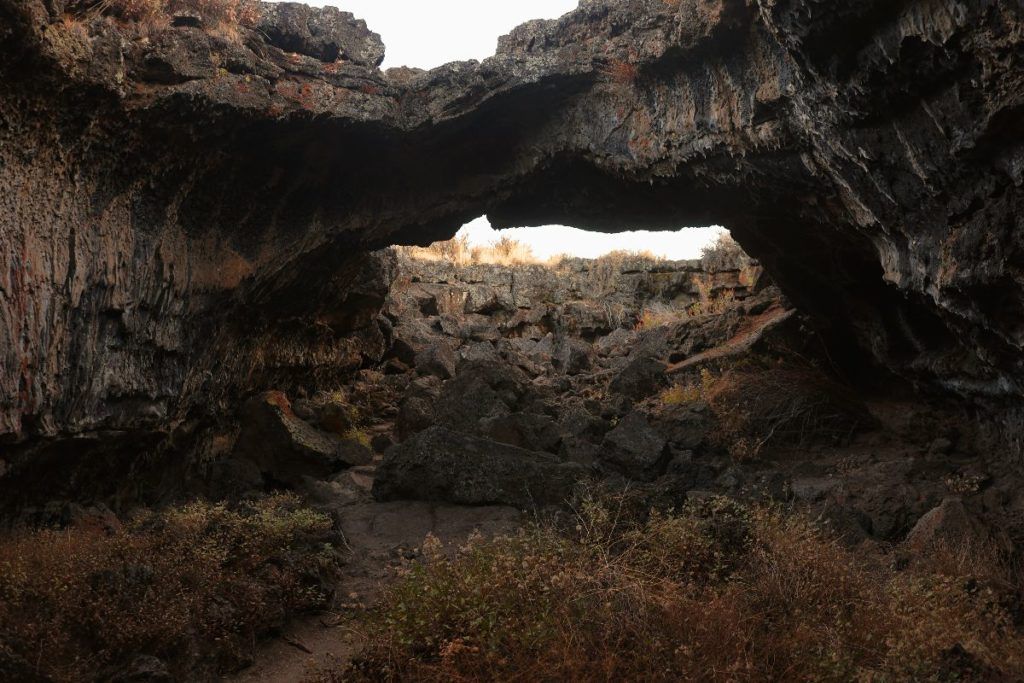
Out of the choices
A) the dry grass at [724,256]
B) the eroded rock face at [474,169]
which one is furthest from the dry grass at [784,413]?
the dry grass at [724,256]

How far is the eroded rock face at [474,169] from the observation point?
6.36m

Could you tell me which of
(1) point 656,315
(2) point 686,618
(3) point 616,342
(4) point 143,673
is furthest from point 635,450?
(1) point 656,315

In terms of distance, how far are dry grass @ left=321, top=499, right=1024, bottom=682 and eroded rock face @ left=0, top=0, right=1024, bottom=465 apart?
9.07 feet

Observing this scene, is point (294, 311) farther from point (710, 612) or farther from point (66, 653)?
point (710, 612)

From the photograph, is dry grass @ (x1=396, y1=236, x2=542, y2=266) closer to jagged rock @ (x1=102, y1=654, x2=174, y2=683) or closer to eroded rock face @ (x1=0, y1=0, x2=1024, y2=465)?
eroded rock face @ (x1=0, y1=0, x2=1024, y2=465)

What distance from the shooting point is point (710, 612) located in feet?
16.6

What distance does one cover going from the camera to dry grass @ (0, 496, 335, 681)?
5.28 meters

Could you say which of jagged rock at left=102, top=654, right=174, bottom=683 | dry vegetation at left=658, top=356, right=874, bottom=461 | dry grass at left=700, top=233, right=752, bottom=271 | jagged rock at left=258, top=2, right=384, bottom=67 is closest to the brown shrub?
jagged rock at left=258, top=2, right=384, bottom=67

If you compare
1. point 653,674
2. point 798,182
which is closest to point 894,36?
point 798,182

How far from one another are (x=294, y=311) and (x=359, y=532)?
4.50 meters

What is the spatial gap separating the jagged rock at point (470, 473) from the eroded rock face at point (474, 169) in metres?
2.84

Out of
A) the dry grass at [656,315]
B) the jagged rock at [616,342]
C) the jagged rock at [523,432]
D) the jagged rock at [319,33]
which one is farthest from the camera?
the dry grass at [656,315]

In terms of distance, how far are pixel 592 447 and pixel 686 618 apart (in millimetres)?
5620

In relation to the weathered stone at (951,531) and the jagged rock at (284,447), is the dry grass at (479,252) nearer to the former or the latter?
the jagged rock at (284,447)
